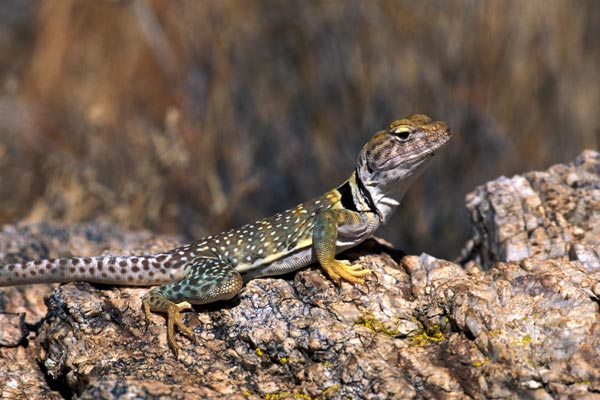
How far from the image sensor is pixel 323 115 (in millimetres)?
8898

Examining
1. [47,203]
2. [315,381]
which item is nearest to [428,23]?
[47,203]

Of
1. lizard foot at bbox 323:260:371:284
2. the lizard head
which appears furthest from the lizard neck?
lizard foot at bbox 323:260:371:284

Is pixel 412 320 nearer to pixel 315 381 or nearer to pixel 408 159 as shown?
pixel 315 381

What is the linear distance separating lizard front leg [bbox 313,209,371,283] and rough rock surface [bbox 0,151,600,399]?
0.34 feet

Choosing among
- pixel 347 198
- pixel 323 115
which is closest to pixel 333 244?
pixel 347 198

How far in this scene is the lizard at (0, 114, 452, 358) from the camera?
4344 millimetres

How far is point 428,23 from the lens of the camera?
8.30 m

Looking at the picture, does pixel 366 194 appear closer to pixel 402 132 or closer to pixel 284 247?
pixel 402 132

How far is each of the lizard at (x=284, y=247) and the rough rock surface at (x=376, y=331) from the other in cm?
13

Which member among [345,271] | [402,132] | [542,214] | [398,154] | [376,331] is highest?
→ [402,132]

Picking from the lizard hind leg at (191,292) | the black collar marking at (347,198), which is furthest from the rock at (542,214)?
the lizard hind leg at (191,292)

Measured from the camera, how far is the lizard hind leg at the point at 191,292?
4125 millimetres

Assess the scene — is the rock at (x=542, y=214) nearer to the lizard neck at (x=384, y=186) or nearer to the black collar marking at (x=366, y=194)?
the lizard neck at (x=384, y=186)

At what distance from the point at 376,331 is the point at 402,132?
145cm
